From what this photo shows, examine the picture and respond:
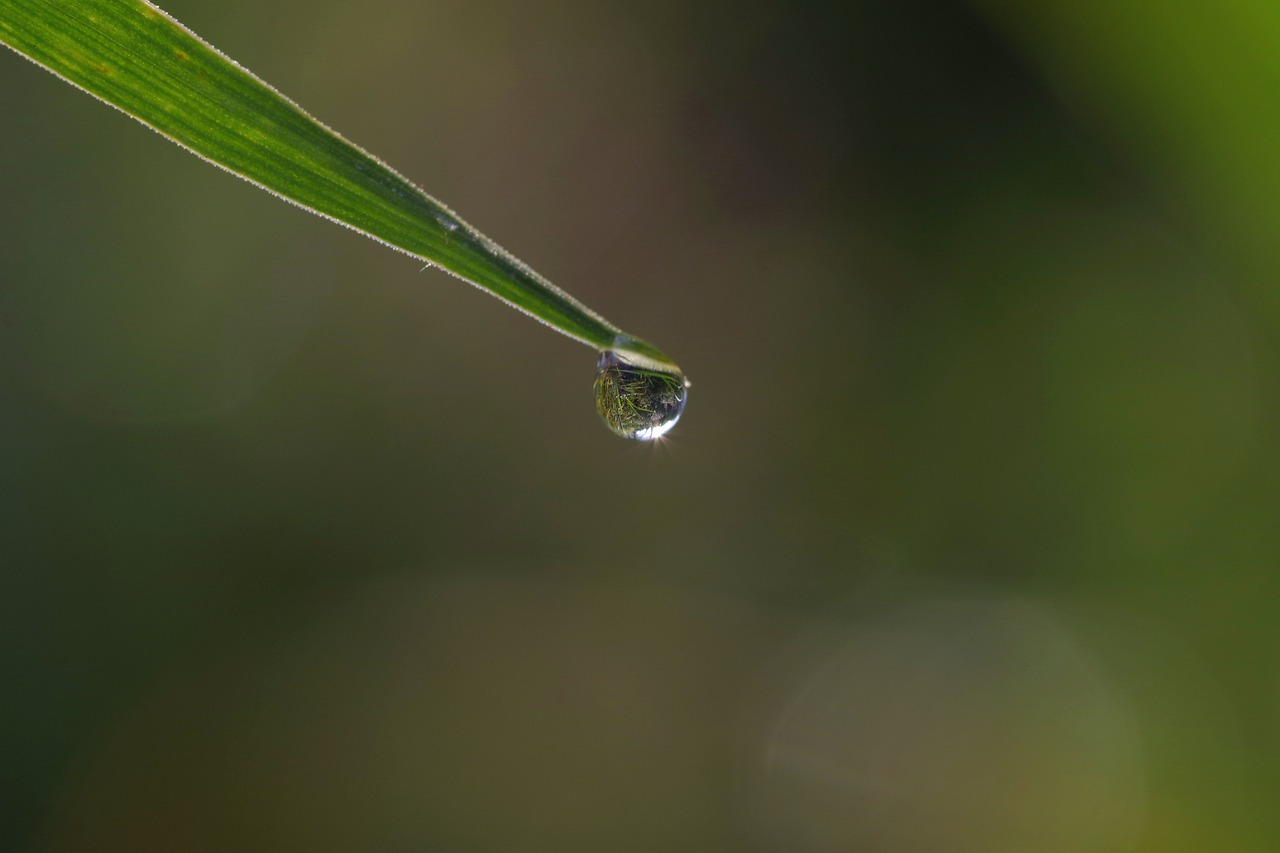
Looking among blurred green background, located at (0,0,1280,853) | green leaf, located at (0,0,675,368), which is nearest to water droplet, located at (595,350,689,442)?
green leaf, located at (0,0,675,368)

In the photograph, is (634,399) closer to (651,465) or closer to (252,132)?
(252,132)

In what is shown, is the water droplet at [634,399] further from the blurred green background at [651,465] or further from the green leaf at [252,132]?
the blurred green background at [651,465]

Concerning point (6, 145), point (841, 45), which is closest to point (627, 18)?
point (841, 45)

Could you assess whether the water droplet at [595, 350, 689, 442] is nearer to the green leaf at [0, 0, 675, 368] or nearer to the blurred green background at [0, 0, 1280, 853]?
the green leaf at [0, 0, 675, 368]

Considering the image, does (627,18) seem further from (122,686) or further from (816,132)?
(122,686)

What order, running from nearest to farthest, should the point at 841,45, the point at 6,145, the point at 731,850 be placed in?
1. the point at 6,145
2. the point at 731,850
3. the point at 841,45

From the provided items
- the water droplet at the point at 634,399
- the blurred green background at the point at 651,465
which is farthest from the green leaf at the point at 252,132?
the blurred green background at the point at 651,465
